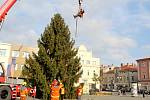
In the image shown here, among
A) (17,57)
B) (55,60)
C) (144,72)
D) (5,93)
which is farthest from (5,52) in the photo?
(5,93)

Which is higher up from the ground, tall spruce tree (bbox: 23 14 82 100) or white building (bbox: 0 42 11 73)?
white building (bbox: 0 42 11 73)

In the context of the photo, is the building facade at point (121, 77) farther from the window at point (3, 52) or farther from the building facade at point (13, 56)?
the window at point (3, 52)

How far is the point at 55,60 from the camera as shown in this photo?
3384 centimetres

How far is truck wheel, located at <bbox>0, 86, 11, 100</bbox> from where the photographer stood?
2156 centimetres

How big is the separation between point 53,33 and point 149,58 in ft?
251

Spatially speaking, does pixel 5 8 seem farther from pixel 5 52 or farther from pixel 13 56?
pixel 13 56

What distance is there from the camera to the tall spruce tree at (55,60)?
3338 centimetres

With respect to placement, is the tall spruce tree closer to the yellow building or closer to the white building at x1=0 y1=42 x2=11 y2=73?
the white building at x1=0 y1=42 x2=11 y2=73

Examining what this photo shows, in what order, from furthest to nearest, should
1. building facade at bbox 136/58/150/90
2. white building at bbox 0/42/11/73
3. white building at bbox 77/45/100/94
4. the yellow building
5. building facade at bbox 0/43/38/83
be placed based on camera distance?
building facade at bbox 136/58/150/90, white building at bbox 77/45/100/94, the yellow building, building facade at bbox 0/43/38/83, white building at bbox 0/42/11/73

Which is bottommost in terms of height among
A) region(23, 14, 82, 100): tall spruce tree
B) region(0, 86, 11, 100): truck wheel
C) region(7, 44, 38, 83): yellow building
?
region(0, 86, 11, 100): truck wheel

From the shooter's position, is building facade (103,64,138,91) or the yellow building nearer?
the yellow building

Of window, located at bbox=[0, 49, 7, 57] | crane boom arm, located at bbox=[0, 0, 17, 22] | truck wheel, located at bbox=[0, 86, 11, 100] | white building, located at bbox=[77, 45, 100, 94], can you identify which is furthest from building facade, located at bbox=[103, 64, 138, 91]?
crane boom arm, located at bbox=[0, 0, 17, 22]

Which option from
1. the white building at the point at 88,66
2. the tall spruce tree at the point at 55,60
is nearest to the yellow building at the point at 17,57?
the white building at the point at 88,66

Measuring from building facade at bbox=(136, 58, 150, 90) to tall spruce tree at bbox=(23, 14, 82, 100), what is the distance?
74322mm
